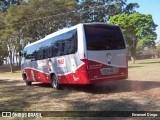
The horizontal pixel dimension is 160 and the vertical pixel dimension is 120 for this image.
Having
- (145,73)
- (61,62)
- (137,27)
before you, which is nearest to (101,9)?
(137,27)

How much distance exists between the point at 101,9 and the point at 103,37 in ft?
150

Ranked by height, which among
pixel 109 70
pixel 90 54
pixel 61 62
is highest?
pixel 90 54

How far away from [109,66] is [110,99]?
2.24 metres

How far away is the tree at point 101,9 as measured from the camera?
54.0 m

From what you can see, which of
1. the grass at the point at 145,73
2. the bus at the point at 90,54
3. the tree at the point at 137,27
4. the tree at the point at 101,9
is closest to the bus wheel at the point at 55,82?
the bus at the point at 90,54

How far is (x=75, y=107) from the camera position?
31.6ft

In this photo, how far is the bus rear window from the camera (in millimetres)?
12383

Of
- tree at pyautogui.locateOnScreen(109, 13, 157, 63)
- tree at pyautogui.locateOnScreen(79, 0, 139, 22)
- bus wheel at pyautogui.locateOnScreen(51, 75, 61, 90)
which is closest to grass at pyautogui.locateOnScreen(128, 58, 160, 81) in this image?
bus wheel at pyautogui.locateOnScreen(51, 75, 61, 90)

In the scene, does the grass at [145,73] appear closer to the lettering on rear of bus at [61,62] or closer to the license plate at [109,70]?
the license plate at [109,70]

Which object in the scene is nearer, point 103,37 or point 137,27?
point 103,37

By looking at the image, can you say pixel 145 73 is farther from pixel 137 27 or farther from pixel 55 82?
pixel 137 27

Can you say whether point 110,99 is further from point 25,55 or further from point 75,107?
point 25,55

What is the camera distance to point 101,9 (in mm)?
57500

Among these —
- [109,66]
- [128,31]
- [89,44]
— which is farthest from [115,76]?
[128,31]
